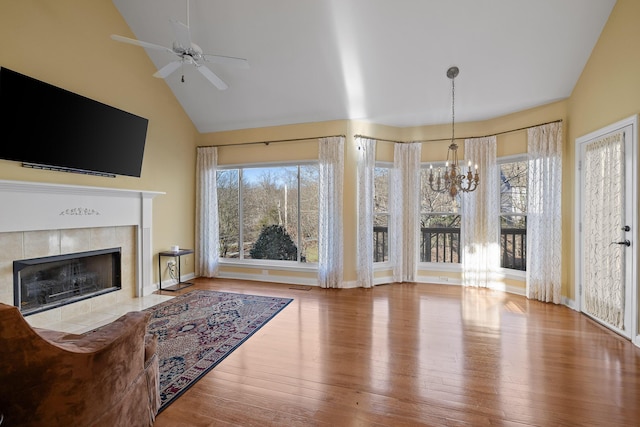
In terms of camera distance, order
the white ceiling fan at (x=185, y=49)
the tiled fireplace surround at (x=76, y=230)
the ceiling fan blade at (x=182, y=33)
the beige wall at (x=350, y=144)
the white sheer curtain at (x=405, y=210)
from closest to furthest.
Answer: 1. the ceiling fan blade at (x=182, y=33)
2. the white ceiling fan at (x=185, y=49)
3. the tiled fireplace surround at (x=76, y=230)
4. the beige wall at (x=350, y=144)
5. the white sheer curtain at (x=405, y=210)

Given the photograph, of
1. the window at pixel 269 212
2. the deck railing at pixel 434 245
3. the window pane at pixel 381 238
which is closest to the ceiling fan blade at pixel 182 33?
the window at pixel 269 212

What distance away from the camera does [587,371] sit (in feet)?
7.55

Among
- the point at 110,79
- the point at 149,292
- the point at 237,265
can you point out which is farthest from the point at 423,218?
the point at 110,79

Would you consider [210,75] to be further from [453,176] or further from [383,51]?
[453,176]

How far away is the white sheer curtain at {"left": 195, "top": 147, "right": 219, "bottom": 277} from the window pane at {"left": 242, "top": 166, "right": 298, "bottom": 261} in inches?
21.6

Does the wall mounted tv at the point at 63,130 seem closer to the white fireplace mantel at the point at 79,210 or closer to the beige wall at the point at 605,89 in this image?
the white fireplace mantel at the point at 79,210

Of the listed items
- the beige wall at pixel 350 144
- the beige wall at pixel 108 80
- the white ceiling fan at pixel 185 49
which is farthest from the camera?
the beige wall at pixel 350 144

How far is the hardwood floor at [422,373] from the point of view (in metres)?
1.82

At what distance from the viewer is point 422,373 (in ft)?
7.47

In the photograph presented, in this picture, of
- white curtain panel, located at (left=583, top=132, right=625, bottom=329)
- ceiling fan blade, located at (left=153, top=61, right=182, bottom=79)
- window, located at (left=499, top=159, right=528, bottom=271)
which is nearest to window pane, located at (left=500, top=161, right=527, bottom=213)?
window, located at (left=499, top=159, right=528, bottom=271)

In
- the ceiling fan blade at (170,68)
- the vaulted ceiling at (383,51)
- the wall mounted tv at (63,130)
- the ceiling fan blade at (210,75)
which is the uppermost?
the vaulted ceiling at (383,51)

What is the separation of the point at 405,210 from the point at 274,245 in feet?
8.14

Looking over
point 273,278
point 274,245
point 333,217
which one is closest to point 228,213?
point 274,245

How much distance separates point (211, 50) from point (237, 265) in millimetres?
3615
